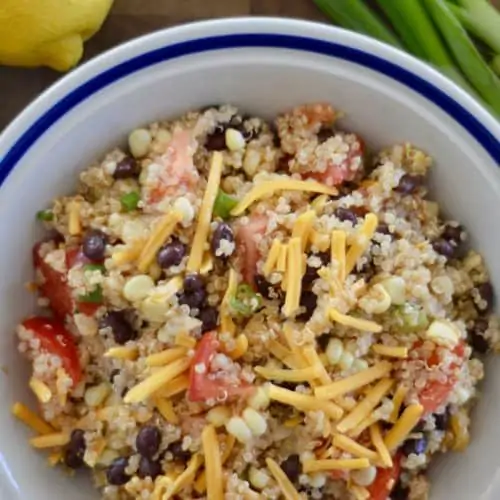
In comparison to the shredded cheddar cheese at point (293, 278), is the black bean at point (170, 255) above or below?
below

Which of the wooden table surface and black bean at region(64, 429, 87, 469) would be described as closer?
black bean at region(64, 429, 87, 469)

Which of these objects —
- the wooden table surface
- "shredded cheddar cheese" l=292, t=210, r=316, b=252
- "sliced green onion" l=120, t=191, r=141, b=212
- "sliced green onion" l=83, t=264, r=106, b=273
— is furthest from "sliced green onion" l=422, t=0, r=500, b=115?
"sliced green onion" l=83, t=264, r=106, b=273

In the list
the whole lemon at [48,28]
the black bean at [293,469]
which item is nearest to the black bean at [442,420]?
the black bean at [293,469]

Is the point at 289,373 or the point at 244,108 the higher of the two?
the point at 244,108

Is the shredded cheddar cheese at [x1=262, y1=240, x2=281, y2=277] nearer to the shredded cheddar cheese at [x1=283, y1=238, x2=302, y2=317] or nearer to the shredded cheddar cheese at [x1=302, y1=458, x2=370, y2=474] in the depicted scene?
the shredded cheddar cheese at [x1=283, y1=238, x2=302, y2=317]

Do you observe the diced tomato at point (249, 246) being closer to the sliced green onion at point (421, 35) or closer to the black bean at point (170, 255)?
the black bean at point (170, 255)

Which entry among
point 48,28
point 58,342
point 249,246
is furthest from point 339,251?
point 48,28

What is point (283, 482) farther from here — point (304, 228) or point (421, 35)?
point (421, 35)
